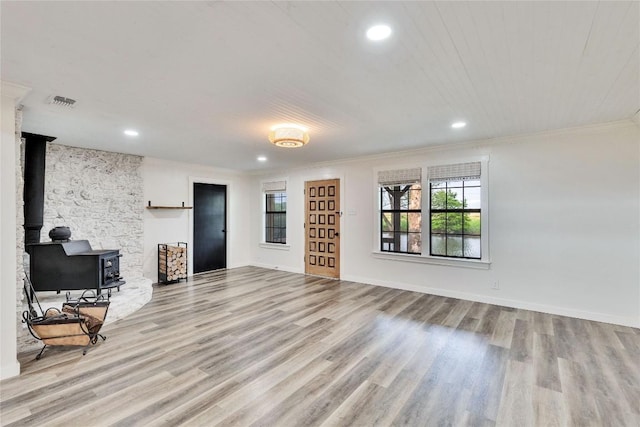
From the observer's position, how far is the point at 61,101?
9.27 ft

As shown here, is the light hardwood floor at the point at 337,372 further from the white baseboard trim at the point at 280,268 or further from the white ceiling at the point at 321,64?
the white baseboard trim at the point at 280,268

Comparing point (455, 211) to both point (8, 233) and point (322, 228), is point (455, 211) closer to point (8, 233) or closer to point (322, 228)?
point (322, 228)

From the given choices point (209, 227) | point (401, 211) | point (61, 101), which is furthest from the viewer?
point (209, 227)

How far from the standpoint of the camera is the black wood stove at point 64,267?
389cm

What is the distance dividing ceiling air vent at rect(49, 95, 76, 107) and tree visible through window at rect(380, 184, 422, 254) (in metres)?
4.46

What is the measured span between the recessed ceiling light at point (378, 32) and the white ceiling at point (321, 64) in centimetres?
4

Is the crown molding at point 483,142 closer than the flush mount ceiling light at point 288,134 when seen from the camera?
No

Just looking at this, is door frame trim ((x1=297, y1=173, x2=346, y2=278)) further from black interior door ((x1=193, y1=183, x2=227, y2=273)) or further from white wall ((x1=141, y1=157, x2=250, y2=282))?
black interior door ((x1=193, y1=183, x2=227, y2=273))

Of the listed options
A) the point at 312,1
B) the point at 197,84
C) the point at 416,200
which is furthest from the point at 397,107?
the point at 416,200

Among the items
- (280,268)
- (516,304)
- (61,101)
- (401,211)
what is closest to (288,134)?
(61,101)

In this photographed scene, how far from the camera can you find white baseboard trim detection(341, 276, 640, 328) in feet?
11.5

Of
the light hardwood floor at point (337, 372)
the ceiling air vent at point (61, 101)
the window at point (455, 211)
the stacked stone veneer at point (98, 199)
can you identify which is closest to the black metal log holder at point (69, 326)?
the light hardwood floor at point (337, 372)

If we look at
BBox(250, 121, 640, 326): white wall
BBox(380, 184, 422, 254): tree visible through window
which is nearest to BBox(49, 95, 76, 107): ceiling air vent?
BBox(380, 184, 422, 254): tree visible through window

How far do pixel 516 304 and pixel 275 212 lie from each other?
521 centimetres
